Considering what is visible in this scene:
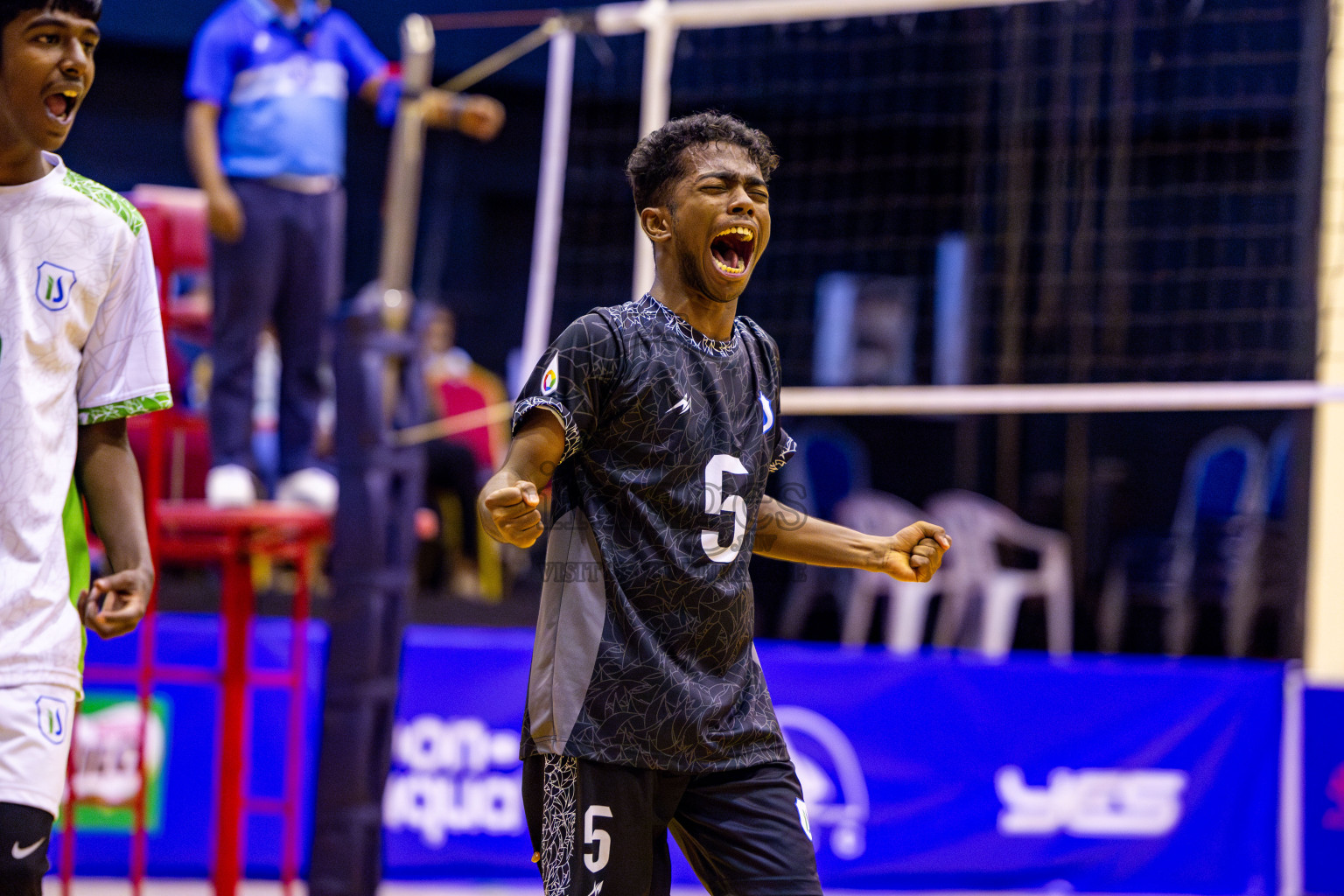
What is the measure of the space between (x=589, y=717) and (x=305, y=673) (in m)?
3.87

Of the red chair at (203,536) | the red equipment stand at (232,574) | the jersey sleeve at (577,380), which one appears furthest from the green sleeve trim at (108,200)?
the red equipment stand at (232,574)

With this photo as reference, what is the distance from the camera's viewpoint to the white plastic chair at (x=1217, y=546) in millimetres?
8227

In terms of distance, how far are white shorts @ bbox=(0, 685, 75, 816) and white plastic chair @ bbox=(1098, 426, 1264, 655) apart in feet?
23.9

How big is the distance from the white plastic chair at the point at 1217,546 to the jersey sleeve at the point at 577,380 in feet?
22.1

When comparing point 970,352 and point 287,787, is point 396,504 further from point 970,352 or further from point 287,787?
point 970,352

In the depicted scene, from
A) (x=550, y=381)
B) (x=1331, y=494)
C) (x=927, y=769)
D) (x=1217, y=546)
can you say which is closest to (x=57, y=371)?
(x=550, y=381)

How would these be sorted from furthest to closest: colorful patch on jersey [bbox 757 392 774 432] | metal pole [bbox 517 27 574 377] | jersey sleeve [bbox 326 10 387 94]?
metal pole [bbox 517 27 574 377]
jersey sleeve [bbox 326 10 387 94]
colorful patch on jersey [bbox 757 392 774 432]

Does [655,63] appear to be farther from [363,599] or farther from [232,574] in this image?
[232,574]

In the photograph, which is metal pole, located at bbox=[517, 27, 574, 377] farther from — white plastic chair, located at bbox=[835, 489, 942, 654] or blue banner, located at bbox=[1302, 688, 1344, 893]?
blue banner, located at bbox=[1302, 688, 1344, 893]

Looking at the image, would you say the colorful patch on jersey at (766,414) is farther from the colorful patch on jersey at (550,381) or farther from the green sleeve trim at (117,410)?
the green sleeve trim at (117,410)

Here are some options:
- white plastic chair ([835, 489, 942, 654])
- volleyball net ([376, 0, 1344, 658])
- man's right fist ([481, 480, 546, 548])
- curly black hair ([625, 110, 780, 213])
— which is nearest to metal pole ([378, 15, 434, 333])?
curly black hair ([625, 110, 780, 213])

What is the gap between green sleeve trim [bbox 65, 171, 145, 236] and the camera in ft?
7.34

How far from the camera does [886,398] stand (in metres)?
5.64

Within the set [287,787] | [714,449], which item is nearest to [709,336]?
[714,449]
